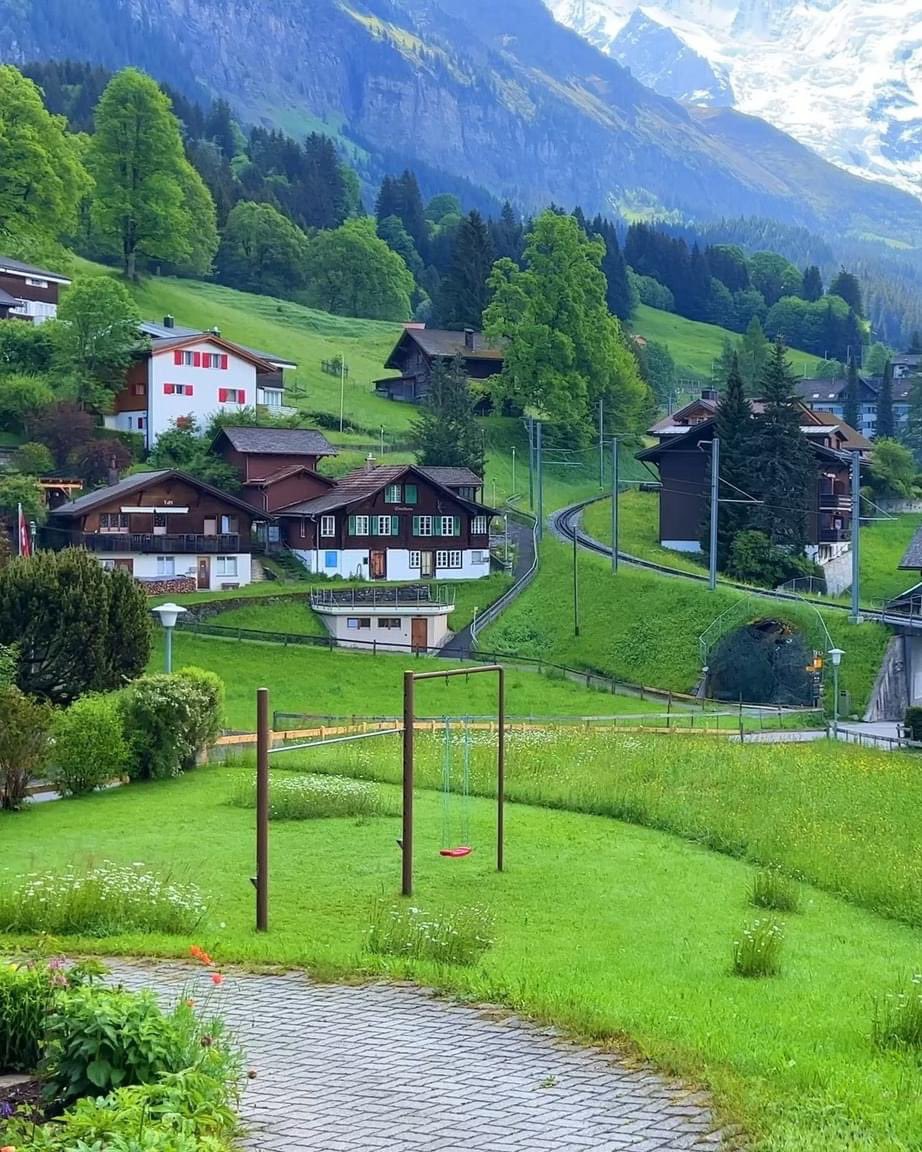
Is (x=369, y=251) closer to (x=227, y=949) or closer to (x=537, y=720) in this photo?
(x=537, y=720)

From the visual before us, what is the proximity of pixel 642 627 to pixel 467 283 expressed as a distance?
6774 cm

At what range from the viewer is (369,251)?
135250 mm

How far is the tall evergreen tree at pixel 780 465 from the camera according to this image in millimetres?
73812

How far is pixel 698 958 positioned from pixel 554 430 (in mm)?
79763

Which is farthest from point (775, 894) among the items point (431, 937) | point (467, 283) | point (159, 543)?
point (467, 283)

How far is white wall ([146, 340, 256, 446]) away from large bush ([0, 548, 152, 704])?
1559 inches

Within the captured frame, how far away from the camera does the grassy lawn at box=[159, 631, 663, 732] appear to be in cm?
5000

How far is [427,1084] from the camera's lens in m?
10.3

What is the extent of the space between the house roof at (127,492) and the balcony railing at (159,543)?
4.31 feet

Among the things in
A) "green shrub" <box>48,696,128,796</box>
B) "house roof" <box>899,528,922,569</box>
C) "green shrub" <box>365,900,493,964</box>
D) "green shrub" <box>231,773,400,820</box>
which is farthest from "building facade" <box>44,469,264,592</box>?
"green shrub" <box>365,900,493,964</box>

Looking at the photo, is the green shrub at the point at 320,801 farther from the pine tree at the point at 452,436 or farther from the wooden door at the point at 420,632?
the pine tree at the point at 452,436

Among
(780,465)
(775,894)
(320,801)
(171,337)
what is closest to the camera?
(775,894)

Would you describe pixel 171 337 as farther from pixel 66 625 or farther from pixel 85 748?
pixel 85 748

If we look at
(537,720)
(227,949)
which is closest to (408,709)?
(227,949)
